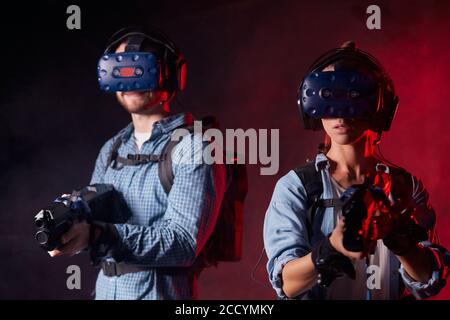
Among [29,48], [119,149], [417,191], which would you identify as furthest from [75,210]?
[29,48]

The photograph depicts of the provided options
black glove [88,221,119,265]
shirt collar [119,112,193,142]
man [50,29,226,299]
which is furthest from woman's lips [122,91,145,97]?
black glove [88,221,119,265]

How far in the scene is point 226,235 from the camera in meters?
2.37

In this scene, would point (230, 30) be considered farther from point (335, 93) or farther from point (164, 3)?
point (335, 93)

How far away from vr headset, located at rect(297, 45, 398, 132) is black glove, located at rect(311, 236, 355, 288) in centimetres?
40

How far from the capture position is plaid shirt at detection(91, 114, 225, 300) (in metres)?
2.21

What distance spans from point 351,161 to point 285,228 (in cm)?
27

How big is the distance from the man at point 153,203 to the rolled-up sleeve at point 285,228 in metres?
0.26

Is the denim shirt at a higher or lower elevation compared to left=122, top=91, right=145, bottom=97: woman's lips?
lower

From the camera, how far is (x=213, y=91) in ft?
9.66

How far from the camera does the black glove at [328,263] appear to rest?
186 centimetres

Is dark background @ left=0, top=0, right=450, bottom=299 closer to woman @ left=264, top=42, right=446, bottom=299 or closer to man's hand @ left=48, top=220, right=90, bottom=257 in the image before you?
woman @ left=264, top=42, right=446, bottom=299

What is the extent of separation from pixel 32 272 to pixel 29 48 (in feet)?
3.04
